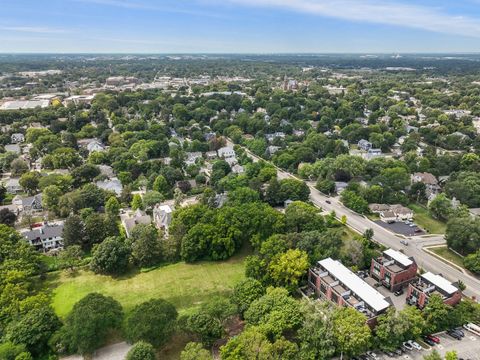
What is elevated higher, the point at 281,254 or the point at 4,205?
the point at 281,254

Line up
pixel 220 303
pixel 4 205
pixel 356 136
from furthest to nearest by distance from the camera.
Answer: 1. pixel 356 136
2. pixel 4 205
3. pixel 220 303

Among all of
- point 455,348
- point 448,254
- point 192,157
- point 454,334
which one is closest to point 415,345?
point 455,348

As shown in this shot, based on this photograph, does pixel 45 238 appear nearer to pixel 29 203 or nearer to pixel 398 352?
pixel 29 203

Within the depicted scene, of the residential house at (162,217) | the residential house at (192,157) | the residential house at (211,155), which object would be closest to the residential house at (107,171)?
the residential house at (192,157)

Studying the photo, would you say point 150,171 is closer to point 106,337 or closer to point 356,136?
point 106,337

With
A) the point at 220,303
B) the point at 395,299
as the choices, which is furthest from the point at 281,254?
the point at 395,299

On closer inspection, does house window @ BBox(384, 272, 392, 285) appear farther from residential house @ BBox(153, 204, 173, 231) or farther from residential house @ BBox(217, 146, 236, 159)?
residential house @ BBox(217, 146, 236, 159)

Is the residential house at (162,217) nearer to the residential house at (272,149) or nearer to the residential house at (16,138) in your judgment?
the residential house at (272,149)
